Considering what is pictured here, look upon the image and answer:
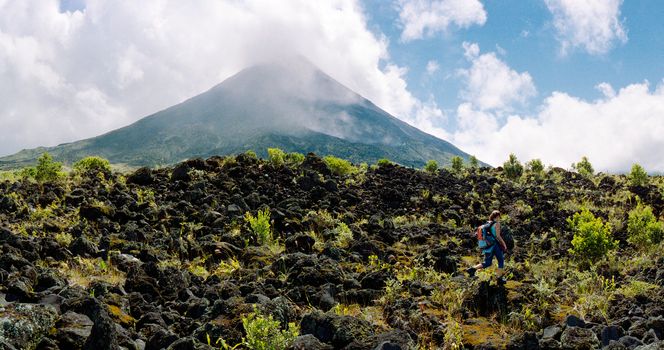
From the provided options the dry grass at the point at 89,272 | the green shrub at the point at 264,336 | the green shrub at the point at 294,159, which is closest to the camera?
the green shrub at the point at 264,336

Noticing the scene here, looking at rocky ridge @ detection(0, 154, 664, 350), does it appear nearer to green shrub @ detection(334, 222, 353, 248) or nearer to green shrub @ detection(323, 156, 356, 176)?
green shrub @ detection(334, 222, 353, 248)

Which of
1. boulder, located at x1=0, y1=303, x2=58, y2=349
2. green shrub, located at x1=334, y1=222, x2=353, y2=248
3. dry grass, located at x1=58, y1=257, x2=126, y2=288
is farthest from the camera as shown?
green shrub, located at x1=334, y1=222, x2=353, y2=248

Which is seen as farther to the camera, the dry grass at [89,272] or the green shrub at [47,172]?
the green shrub at [47,172]

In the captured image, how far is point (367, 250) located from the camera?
11.7 metres

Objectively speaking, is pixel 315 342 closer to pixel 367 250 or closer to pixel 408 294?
pixel 408 294

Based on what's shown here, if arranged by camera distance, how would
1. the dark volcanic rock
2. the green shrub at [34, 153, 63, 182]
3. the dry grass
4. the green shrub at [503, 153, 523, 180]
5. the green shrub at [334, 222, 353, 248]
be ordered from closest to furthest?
the dark volcanic rock < the dry grass < the green shrub at [334, 222, 353, 248] < the green shrub at [34, 153, 63, 182] < the green shrub at [503, 153, 523, 180]

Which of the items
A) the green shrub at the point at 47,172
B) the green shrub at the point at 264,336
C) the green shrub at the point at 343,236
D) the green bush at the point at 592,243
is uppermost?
the green shrub at the point at 47,172

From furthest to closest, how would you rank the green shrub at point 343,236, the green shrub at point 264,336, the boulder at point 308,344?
the green shrub at point 343,236
the boulder at point 308,344
the green shrub at point 264,336

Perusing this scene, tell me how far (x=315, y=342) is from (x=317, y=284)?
2.98 m

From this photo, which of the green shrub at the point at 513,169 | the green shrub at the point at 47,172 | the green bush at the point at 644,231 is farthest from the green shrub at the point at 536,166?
the green shrub at the point at 47,172

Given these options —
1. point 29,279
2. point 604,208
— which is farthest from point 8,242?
point 604,208

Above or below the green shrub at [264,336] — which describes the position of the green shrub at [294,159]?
above

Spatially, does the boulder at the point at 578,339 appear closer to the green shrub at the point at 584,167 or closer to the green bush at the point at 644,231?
the green bush at the point at 644,231

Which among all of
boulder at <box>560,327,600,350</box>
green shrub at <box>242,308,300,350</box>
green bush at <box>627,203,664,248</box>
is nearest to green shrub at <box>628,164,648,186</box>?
green bush at <box>627,203,664,248</box>
